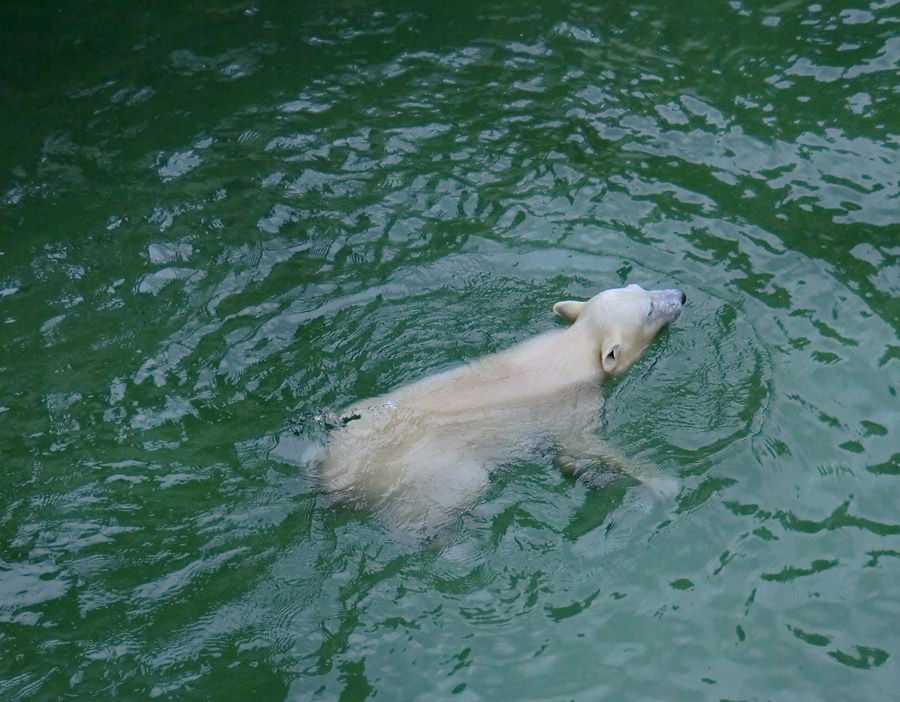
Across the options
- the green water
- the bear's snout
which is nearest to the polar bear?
the bear's snout

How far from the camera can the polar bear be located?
562 centimetres

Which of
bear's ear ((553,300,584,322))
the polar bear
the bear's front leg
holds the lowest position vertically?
the bear's front leg

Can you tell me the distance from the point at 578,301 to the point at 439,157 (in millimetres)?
2070

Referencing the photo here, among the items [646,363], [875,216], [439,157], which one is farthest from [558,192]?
[875,216]

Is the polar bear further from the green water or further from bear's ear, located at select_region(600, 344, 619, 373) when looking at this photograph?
the green water

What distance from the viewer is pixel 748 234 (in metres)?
7.30

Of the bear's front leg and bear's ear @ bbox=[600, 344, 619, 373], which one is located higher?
bear's ear @ bbox=[600, 344, 619, 373]

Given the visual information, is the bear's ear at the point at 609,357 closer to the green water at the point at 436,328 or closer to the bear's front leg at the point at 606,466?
the green water at the point at 436,328

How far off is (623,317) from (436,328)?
52.7 inches

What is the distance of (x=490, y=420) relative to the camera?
19.4 feet

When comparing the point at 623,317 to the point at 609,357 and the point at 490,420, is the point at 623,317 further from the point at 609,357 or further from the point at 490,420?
the point at 490,420

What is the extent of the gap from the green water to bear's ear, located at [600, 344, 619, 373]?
0.25 metres

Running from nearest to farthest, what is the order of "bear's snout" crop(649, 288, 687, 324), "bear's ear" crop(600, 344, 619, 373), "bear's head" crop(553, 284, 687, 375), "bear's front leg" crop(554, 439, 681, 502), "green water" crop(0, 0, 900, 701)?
1. "green water" crop(0, 0, 900, 701)
2. "bear's front leg" crop(554, 439, 681, 502)
3. "bear's ear" crop(600, 344, 619, 373)
4. "bear's head" crop(553, 284, 687, 375)
5. "bear's snout" crop(649, 288, 687, 324)

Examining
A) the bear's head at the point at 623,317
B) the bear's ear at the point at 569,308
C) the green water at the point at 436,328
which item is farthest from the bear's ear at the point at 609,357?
the bear's ear at the point at 569,308
